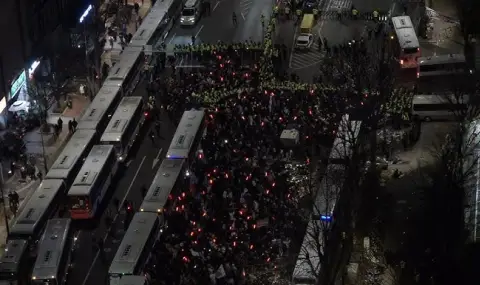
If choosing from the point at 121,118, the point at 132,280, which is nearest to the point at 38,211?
the point at 132,280

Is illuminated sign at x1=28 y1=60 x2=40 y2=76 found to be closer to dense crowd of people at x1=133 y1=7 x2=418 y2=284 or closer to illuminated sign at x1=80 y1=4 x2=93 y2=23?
illuminated sign at x1=80 y1=4 x2=93 y2=23

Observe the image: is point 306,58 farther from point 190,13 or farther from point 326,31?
point 190,13

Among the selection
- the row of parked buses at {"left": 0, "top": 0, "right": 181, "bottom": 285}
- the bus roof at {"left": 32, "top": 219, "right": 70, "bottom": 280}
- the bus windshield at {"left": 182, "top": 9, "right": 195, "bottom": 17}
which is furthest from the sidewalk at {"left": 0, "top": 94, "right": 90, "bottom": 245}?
the bus windshield at {"left": 182, "top": 9, "right": 195, "bottom": 17}

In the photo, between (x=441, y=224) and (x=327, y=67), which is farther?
(x=327, y=67)

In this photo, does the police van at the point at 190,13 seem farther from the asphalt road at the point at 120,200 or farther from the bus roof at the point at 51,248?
the bus roof at the point at 51,248

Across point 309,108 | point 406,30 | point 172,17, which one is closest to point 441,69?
point 406,30

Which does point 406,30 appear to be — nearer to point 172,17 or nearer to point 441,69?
point 441,69
